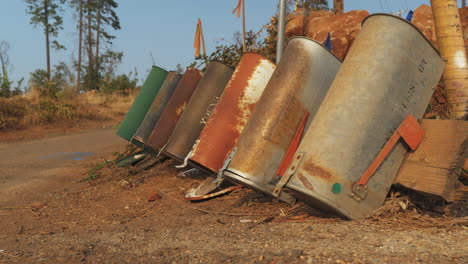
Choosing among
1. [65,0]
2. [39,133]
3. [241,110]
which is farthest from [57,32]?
[241,110]

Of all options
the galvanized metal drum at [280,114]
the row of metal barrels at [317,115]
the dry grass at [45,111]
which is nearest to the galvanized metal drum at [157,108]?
the row of metal barrels at [317,115]

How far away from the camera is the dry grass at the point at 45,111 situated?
407 inches

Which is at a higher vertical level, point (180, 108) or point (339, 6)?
point (339, 6)

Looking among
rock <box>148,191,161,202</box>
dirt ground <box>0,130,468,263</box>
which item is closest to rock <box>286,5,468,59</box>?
dirt ground <box>0,130,468,263</box>

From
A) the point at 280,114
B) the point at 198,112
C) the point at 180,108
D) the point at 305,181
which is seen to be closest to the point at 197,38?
the point at 180,108

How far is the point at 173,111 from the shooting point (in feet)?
14.9

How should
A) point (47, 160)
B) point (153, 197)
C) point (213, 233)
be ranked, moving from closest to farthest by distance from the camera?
1. point (213, 233)
2. point (153, 197)
3. point (47, 160)

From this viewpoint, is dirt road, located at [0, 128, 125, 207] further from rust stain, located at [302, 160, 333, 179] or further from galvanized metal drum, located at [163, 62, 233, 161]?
rust stain, located at [302, 160, 333, 179]

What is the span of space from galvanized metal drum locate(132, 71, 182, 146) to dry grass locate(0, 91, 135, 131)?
682 cm

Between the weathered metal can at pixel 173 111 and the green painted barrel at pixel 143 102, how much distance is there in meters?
0.89

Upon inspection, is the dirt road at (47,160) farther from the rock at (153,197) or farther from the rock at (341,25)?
the rock at (341,25)

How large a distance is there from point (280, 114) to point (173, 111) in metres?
1.92

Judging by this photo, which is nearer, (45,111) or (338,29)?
(338,29)

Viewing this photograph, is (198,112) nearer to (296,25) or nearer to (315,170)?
(315,170)
